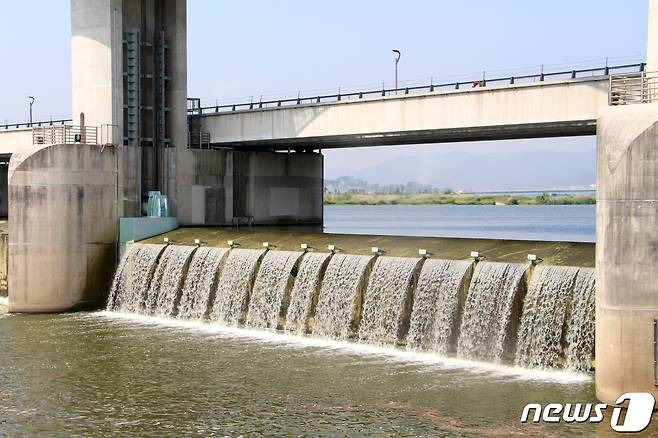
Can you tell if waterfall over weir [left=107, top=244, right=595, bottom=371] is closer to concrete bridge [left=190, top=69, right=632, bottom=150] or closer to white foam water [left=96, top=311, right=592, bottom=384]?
white foam water [left=96, top=311, right=592, bottom=384]

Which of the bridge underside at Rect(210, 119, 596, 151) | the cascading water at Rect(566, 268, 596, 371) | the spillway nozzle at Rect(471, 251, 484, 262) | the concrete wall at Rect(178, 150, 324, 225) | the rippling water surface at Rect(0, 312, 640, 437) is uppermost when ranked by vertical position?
the bridge underside at Rect(210, 119, 596, 151)

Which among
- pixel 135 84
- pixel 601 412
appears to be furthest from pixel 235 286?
pixel 601 412

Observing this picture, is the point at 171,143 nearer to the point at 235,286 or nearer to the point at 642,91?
the point at 235,286

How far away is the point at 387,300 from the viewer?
112 feet

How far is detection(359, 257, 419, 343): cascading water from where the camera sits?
33.5 metres

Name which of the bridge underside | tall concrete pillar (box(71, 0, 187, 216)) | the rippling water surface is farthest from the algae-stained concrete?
the bridge underside

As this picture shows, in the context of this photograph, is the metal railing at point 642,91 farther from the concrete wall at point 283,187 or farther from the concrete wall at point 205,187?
the concrete wall at point 283,187

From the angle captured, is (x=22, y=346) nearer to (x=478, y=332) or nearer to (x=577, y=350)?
(x=478, y=332)

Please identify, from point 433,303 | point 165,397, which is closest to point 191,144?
point 433,303

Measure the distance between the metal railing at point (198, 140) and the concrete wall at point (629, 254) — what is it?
29.5 meters

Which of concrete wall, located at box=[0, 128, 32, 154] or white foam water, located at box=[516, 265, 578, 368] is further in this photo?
concrete wall, located at box=[0, 128, 32, 154]

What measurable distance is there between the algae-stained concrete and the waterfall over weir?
113 cm

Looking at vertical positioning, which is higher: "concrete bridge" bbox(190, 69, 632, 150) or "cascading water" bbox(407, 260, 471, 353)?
"concrete bridge" bbox(190, 69, 632, 150)

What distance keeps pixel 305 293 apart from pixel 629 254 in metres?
15.7
